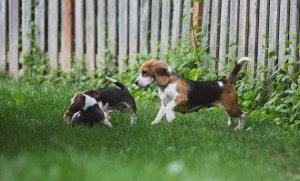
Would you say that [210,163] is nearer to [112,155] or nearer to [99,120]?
[112,155]

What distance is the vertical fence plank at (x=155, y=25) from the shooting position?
11.3m

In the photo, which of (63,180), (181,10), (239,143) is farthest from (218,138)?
(181,10)

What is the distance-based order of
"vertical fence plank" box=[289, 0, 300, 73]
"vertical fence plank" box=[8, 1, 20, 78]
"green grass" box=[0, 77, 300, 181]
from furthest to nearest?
"vertical fence plank" box=[8, 1, 20, 78] < "vertical fence plank" box=[289, 0, 300, 73] < "green grass" box=[0, 77, 300, 181]

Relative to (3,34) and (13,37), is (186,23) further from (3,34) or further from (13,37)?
(3,34)

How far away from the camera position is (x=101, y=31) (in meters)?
12.2

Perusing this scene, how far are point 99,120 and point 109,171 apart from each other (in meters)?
3.29

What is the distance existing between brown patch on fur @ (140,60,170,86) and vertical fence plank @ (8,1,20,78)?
6.05 meters

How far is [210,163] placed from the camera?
5.28m

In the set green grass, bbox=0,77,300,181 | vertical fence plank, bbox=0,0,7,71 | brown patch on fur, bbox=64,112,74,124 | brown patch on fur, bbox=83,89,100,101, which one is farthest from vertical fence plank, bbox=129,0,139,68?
brown patch on fur, bbox=64,112,74,124

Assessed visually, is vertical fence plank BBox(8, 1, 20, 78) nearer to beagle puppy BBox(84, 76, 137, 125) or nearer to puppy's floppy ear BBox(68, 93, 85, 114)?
beagle puppy BBox(84, 76, 137, 125)

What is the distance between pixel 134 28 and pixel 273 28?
3114 millimetres

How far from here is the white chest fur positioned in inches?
318

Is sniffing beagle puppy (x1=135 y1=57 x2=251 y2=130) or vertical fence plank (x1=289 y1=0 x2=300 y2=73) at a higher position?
vertical fence plank (x1=289 y1=0 x2=300 y2=73)

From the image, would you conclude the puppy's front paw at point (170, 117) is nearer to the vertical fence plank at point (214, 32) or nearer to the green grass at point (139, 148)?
the green grass at point (139, 148)
